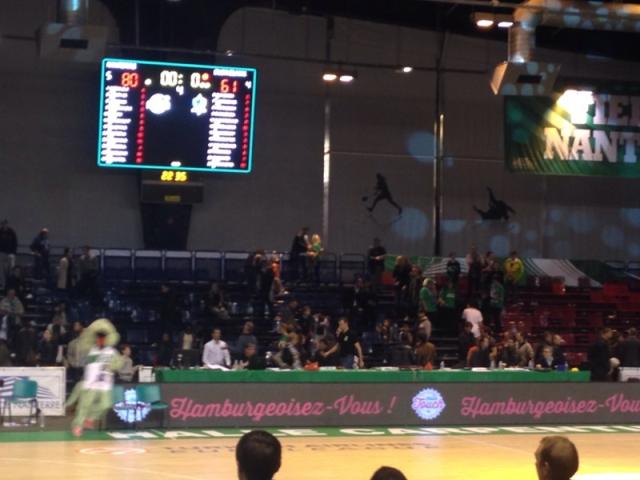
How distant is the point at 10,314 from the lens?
24.8 metres

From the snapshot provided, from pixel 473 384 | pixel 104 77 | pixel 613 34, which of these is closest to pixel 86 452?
pixel 473 384

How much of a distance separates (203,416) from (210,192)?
526 inches

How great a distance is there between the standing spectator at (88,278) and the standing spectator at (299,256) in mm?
5315

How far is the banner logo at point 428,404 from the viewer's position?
20734 mm

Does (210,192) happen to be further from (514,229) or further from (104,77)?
(514,229)

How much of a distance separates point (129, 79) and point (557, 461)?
22953 mm

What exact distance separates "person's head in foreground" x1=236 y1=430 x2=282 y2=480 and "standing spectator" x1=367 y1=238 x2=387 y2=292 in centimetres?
2593

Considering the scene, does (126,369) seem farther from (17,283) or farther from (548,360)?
(548,360)

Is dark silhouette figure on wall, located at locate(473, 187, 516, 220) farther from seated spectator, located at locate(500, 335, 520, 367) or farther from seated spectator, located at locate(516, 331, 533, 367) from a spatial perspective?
seated spectator, located at locate(516, 331, 533, 367)

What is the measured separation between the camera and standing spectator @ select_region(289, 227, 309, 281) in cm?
3003

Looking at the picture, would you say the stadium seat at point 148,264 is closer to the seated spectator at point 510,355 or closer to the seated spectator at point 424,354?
the seated spectator at point 424,354

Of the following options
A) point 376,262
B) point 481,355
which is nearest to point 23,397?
point 481,355

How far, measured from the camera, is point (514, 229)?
35000 millimetres

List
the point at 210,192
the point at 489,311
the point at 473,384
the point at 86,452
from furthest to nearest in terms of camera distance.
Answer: the point at 210,192, the point at 489,311, the point at 473,384, the point at 86,452
